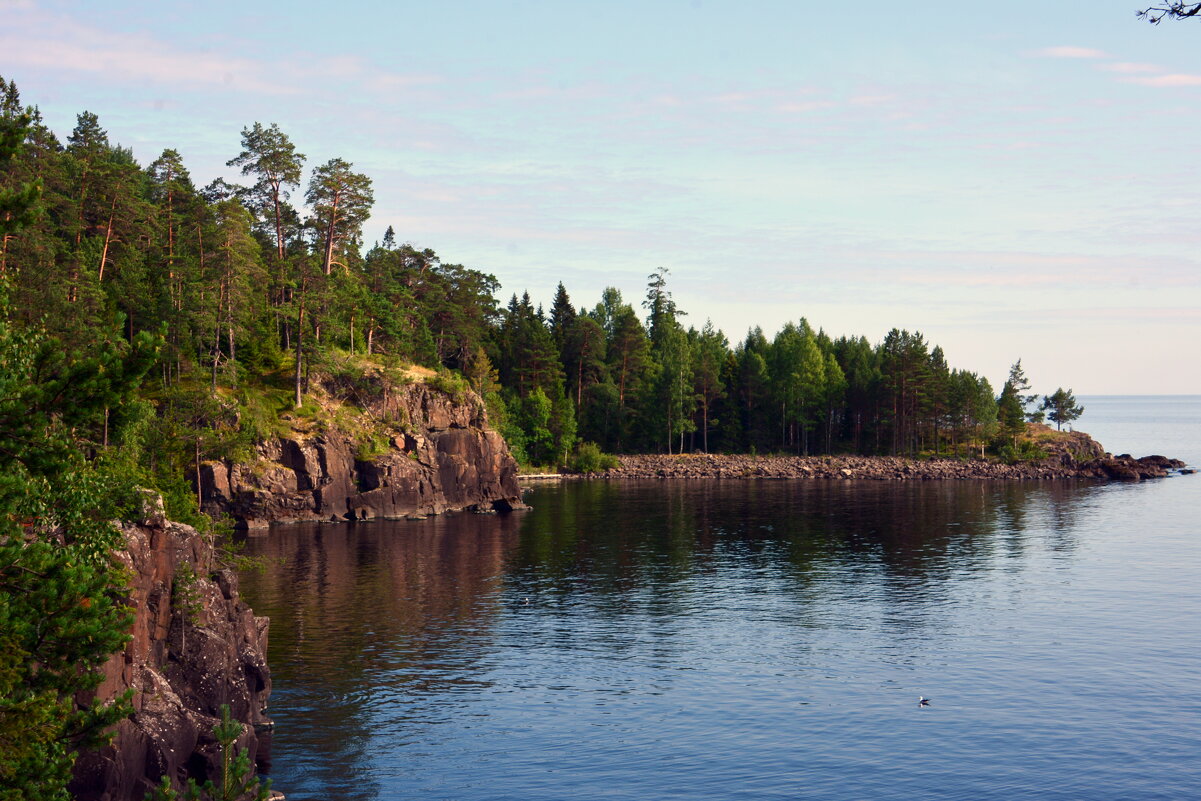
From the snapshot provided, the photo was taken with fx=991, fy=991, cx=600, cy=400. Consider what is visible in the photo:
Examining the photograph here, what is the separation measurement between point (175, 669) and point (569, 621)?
30612mm

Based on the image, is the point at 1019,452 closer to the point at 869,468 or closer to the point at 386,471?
the point at 869,468

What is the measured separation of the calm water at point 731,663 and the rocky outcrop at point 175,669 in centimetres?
344

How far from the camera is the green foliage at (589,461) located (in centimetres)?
17850

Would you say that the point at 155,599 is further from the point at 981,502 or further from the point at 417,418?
the point at 981,502

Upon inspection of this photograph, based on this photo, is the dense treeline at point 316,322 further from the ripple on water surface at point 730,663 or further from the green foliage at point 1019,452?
the ripple on water surface at point 730,663

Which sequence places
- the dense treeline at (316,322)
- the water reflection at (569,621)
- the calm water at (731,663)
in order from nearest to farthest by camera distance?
1. the calm water at (731,663)
2. the water reflection at (569,621)
3. the dense treeline at (316,322)

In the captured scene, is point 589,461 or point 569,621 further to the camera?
point 589,461

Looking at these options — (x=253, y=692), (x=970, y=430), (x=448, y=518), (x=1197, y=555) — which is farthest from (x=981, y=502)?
(x=253, y=692)

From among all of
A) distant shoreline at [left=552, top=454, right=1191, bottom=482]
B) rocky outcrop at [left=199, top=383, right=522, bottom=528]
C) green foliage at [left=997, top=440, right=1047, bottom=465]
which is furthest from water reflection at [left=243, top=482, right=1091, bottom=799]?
green foliage at [left=997, top=440, right=1047, bottom=465]

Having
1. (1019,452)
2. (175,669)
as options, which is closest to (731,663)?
(175,669)

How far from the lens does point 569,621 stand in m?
65.7

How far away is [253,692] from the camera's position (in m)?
43.9

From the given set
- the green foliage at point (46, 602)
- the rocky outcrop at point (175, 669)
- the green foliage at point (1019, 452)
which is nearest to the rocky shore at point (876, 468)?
the green foliage at point (1019, 452)

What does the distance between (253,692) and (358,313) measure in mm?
86746
